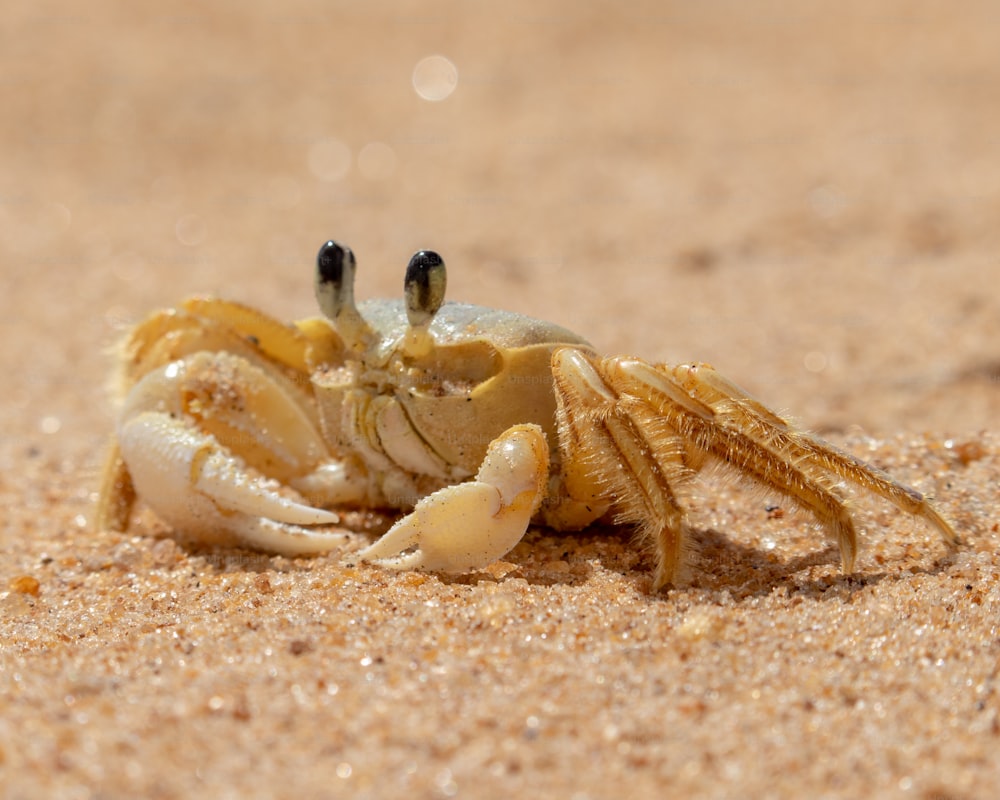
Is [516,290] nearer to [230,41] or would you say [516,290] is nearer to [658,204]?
[658,204]

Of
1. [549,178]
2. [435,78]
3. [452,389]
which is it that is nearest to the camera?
[452,389]

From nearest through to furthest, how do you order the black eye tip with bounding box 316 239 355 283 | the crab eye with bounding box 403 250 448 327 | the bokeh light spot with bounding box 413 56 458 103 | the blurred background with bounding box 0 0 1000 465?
the crab eye with bounding box 403 250 448 327, the black eye tip with bounding box 316 239 355 283, the blurred background with bounding box 0 0 1000 465, the bokeh light spot with bounding box 413 56 458 103

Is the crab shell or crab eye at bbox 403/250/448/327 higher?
crab eye at bbox 403/250/448/327

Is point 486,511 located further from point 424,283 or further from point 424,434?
point 424,283

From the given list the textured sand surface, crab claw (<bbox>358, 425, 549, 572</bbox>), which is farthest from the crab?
the textured sand surface

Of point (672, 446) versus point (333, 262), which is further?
point (333, 262)

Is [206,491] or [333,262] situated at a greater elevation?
[333,262]

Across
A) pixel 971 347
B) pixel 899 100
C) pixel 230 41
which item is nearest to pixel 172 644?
pixel 971 347

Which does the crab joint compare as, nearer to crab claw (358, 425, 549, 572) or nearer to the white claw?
crab claw (358, 425, 549, 572)

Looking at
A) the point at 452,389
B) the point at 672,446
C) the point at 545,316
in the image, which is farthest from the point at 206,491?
the point at 545,316
